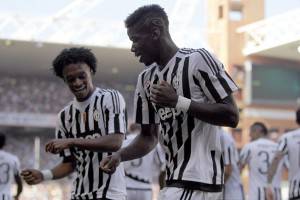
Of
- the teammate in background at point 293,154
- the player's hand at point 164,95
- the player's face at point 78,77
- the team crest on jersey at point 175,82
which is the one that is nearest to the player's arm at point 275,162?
the teammate in background at point 293,154

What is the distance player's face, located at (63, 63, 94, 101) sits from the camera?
473 centimetres

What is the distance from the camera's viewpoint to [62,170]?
511cm

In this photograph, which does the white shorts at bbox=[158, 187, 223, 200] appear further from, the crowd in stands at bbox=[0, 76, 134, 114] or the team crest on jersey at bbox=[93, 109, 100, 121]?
the crowd in stands at bbox=[0, 76, 134, 114]

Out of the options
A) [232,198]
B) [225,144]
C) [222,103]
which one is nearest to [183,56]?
[222,103]

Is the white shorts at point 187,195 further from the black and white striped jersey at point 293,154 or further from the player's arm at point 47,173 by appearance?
the black and white striped jersey at point 293,154

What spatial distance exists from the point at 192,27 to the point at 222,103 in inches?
1188

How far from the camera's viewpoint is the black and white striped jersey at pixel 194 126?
11.8ft

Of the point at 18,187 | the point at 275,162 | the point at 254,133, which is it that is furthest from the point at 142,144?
the point at 254,133

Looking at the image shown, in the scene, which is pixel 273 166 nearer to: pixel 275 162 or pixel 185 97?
pixel 275 162

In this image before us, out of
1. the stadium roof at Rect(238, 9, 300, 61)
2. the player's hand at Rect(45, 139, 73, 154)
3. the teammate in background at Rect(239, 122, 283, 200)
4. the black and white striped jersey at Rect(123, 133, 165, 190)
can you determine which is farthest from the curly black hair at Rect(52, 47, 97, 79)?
the stadium roof at Rect(238, 9, 300, 61)

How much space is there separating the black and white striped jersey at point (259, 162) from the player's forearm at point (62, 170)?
19.7ft

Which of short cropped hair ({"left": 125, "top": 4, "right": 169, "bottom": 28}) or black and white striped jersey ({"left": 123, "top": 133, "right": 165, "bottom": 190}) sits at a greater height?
short cropped hair ({"left": 125, "top": 4, "right": 169, "bottom": 28})

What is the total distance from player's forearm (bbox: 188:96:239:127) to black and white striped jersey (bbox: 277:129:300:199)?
475 centimetres

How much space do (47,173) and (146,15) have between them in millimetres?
1801
